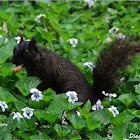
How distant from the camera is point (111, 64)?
9.76 ft

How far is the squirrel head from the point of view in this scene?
273 cm

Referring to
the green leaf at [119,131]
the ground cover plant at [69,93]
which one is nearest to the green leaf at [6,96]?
the ground cover plant at [69,93]

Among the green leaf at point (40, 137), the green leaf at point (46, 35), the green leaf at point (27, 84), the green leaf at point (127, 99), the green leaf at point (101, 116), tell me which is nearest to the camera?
the green leaf at point (40, 137)

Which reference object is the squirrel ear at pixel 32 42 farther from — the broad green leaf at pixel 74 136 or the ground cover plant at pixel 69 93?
the broad green leaf at pixel 74 136

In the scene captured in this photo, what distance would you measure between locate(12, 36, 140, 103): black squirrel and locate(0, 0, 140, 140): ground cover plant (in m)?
0.13

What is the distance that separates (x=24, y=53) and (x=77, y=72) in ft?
1.91

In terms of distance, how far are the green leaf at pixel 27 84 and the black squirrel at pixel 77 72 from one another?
0.53ft

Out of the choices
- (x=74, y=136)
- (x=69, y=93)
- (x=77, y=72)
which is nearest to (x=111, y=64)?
(x=77, y=72)

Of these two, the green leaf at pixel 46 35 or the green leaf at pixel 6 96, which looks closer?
the green leaf at pixel 6 96

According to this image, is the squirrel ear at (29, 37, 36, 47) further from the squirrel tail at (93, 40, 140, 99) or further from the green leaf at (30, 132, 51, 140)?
the green leaf at (30, 132, 51, 140)

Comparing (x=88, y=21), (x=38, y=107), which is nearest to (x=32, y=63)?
(x=38, y=107)

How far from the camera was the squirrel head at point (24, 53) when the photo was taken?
8.96ft

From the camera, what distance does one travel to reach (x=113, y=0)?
534 cm

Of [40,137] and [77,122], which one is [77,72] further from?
[40,137]
